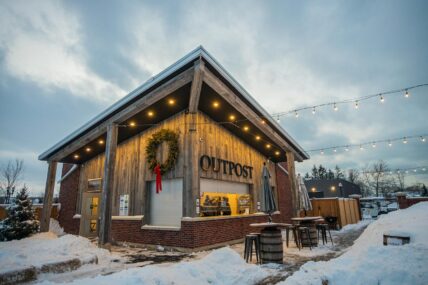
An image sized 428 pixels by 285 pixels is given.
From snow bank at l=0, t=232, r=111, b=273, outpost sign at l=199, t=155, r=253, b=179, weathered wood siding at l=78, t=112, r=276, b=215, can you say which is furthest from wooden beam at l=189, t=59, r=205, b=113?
snow bank at l=0, t=232, r=111, b=273

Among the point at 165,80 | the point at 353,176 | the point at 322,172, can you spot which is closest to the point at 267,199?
the point at 165,80

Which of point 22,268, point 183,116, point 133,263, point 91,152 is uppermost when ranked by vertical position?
point 183,116

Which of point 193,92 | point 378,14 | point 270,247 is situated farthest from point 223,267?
point 378,14

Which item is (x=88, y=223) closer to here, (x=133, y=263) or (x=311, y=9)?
(x=133, y=263)

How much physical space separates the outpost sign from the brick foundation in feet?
6.74

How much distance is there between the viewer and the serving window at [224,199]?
31.6 feet

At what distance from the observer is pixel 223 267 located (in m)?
5.04

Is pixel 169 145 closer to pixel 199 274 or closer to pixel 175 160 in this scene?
pixel 175 160

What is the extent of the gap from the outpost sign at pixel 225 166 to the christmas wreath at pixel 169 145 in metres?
1.12

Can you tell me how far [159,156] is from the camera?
9.89 metres

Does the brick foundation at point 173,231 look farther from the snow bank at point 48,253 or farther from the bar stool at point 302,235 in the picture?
the bar stool at point 302,235

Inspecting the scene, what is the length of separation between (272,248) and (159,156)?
569 cm

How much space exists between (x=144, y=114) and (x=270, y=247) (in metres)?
6.65

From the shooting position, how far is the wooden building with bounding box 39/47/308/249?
8414mm
